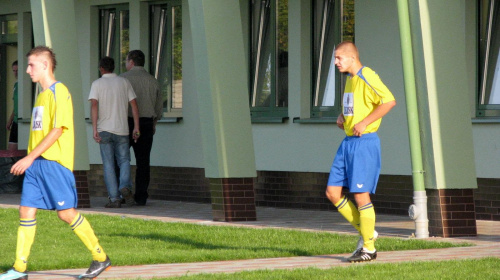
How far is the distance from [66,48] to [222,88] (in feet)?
11.8

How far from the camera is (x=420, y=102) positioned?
12258 millimetres

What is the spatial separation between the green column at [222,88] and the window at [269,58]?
10.6 ft

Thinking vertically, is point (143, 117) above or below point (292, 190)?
above

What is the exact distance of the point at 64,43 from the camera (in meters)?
17.2

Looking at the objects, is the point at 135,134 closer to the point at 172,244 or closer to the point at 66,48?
the point at 66,48

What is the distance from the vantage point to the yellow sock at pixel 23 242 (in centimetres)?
873

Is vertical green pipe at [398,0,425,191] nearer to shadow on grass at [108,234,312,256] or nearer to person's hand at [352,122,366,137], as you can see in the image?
shadow on grass at [108,234,312,256]

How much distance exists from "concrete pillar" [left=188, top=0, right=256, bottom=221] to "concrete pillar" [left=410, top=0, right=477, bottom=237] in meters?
2.96

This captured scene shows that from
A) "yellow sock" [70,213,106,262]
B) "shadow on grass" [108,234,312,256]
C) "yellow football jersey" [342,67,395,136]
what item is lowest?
"shadow on grass" [108,234,312,256]

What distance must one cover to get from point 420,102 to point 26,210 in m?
4.87

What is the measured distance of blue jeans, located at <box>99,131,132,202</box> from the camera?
16.9 meters

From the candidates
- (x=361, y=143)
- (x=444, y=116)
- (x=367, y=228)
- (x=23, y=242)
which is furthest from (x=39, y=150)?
(x=444, y=116)

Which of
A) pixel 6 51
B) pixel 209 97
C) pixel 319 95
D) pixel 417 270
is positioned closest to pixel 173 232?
pixel 209 97

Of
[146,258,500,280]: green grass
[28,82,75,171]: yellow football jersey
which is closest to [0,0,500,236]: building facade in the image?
[146,258,500,280]: green grass
